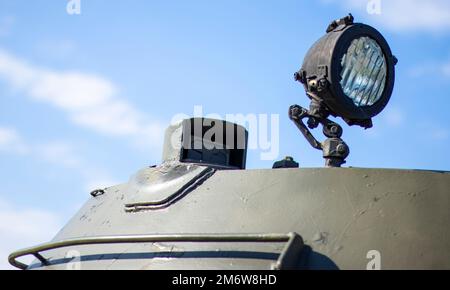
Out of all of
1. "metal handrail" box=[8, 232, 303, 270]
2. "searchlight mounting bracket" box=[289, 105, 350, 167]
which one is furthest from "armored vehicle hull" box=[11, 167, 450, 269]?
"searchlight mounting bracket" box=[289, 105, 350, 167]

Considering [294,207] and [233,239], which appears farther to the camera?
[294,207]

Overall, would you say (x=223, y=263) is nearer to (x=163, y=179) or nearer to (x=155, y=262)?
(x=155, y=262)

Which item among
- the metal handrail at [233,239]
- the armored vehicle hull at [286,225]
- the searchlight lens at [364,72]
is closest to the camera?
the metal handrail at [233,239]

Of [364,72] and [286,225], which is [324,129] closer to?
[364,72]

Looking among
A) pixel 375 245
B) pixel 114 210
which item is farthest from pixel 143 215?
pixel 375 245

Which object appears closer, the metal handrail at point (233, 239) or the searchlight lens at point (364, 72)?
the metal handrail at point (233, 239)

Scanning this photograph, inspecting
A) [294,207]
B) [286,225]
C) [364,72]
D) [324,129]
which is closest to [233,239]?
[286,225]

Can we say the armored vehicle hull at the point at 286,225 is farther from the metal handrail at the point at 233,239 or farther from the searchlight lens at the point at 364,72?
the searchlight lens at the point at 364,72

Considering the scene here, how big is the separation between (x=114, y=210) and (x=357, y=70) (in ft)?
6.69

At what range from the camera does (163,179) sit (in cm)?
651


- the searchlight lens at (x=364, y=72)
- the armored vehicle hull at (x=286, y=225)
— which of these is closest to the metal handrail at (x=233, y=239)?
the armored vehicle hull at (x=286, y=225)
